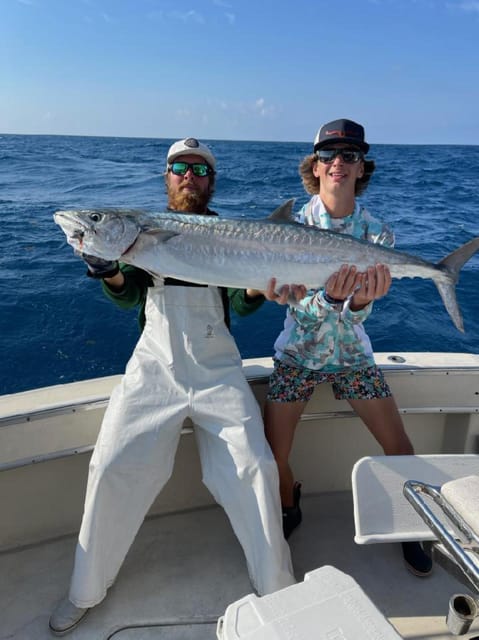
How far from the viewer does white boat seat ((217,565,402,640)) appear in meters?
1.26

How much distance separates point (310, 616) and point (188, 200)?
1.97 m

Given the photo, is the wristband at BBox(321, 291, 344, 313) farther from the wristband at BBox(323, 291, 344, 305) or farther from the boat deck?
the boat deck

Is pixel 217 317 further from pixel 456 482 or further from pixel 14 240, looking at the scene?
pixel 14 240

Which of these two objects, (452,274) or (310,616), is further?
(452,274)

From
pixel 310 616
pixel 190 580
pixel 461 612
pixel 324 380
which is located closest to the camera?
pixel 310 616

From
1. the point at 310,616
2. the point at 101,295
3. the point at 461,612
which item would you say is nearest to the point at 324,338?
the point at 461,612

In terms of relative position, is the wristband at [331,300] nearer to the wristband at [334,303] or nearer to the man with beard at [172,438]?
the wristband at [334,303]

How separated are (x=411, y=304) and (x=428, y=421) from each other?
484cm

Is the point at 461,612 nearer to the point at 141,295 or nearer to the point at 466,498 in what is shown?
the point at 466,498

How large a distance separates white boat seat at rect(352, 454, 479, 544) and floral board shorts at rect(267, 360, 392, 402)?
463mm

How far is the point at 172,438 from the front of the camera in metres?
2.19

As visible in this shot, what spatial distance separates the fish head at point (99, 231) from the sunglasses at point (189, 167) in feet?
1.36

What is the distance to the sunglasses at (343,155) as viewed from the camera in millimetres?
2416

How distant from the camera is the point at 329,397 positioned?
8.83 feet
